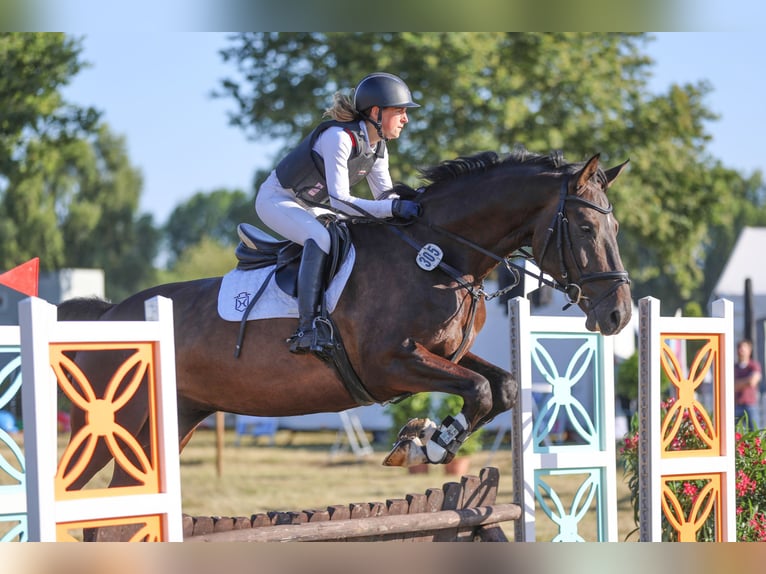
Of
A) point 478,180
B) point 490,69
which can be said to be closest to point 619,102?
point 490,69

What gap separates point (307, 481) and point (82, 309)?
5693 millimetres

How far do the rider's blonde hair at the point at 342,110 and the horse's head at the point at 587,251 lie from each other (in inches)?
33.6

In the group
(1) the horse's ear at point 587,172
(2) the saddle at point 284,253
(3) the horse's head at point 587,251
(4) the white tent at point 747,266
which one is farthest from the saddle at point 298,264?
(4) the white tent at point 747,266

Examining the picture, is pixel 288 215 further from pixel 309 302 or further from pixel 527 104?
pixel 527 104

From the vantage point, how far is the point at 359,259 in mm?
3936

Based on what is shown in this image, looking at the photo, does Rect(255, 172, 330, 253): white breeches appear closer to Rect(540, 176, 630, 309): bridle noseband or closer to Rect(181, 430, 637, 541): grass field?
Rect(540, 176, 630, 309): bridle noseband

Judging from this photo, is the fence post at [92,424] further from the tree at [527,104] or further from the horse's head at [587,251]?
the tree at [527,104]

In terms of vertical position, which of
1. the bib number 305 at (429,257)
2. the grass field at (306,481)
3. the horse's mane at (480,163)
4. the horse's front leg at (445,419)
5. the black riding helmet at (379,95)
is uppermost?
the black riding helmet at (379,95)

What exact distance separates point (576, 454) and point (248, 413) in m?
1.37

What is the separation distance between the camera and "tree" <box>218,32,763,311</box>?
14.5 metres

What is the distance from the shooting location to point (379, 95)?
12.8 feet

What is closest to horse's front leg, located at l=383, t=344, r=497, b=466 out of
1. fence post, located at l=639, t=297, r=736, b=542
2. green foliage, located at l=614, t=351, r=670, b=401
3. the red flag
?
fence post, located at l=639, t=297, r=736, b=542

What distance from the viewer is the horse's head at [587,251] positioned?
3580 millimetres

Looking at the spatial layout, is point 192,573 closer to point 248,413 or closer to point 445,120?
point 248,413
